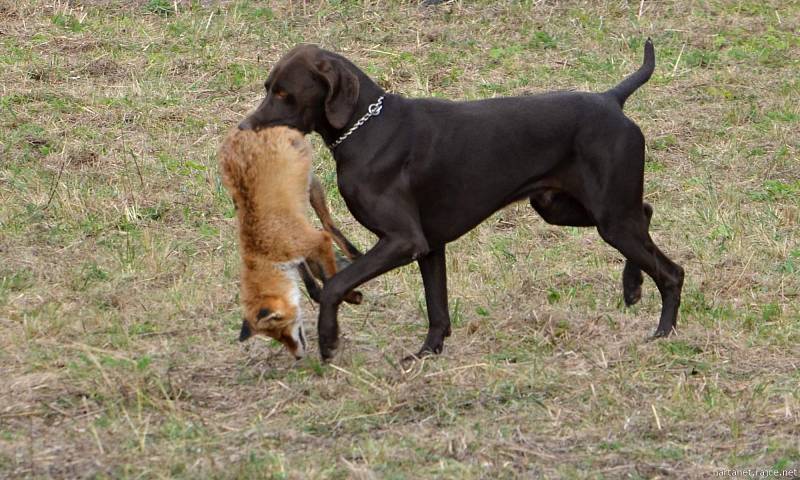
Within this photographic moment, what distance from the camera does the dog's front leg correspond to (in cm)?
618

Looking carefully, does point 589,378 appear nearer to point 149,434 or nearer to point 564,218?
point 564,218

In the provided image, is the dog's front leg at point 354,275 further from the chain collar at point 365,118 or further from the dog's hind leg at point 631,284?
the dog's hind leg at point 631,284

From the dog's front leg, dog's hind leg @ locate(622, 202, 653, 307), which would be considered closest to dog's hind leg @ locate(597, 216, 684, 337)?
dog's hind leg @ locate(622, 202, 653, 307)

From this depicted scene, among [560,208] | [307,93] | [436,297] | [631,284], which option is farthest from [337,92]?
[631,284]

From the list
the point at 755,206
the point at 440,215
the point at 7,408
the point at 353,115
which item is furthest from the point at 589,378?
the point at 755,206

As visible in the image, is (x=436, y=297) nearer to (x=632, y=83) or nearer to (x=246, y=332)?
(x=246, y=332)

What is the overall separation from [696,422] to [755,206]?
13.0ft

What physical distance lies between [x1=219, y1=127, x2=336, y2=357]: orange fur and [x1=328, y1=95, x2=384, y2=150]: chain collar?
150 millimetres

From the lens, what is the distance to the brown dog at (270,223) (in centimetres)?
613

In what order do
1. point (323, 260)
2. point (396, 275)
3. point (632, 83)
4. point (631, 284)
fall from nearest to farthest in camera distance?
point (323, 260)
point (632, 83)
point (631, 284)
point (396, 275)

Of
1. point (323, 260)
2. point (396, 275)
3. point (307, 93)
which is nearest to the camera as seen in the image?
point (307, 93)

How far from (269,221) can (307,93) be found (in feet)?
2.07

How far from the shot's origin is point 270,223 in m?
6.18

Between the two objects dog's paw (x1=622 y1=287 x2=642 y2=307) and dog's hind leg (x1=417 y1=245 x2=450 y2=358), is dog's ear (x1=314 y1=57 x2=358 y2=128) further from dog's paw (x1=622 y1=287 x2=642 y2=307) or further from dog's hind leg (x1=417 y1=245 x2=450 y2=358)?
dog's paw (x1=622 y1=287 x2=642 y2=307)
